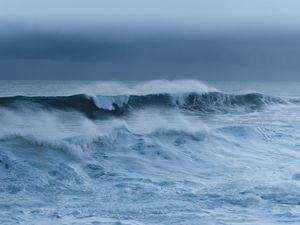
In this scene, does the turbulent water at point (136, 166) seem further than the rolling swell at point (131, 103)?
No

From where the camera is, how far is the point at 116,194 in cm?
820

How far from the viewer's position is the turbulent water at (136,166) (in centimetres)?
730

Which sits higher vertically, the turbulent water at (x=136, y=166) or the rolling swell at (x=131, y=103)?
the rolling swell at (x=131, y=103)

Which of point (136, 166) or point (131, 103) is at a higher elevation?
point (131, 103)

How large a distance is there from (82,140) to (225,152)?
330 cm

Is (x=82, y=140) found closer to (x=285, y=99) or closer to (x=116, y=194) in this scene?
(x=116, y=194)

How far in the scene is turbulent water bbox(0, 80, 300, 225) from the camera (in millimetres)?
7301

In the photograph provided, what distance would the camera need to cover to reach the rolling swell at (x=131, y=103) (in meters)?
18.5

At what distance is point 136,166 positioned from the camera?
34.9ft

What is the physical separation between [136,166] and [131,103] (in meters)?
10.6

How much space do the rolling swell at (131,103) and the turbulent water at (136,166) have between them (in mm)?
64

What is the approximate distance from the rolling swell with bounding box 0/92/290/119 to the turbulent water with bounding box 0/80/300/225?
0.21 feet

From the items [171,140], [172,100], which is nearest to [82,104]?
[172,100]

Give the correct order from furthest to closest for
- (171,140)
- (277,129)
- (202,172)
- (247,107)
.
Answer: (247,107) → (277,129) → (171,140) → (202,172)
